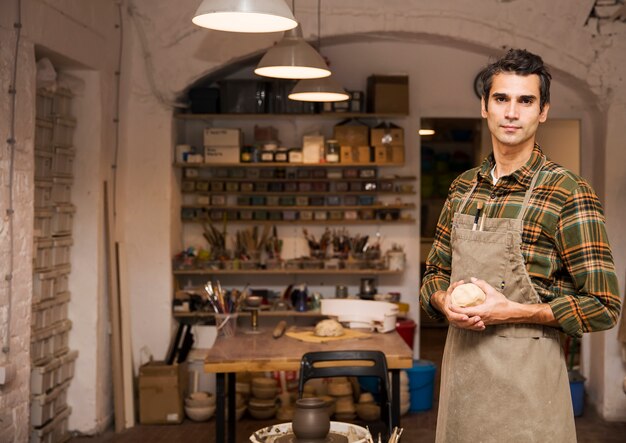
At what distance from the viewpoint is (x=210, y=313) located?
7.41 meters

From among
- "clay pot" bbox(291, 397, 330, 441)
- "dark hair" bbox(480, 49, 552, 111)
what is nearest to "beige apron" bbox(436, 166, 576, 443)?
"dark hair" bbox(480, 49, 552, 111)

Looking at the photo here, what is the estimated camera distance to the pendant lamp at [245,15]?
369 cm

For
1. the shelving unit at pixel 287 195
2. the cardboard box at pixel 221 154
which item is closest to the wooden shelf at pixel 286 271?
the shelving unit at pixel 287 195

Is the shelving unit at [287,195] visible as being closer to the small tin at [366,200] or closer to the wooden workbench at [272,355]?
the small tin at [366,200]

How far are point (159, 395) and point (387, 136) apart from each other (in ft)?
9.72

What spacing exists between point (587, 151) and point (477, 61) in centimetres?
130

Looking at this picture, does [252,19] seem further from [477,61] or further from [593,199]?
[477,61]

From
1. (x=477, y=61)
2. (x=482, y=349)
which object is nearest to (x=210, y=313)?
(x=477, y=61)

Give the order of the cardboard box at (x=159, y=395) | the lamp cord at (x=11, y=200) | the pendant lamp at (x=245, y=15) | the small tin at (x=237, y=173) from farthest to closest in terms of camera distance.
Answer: the small tin at (x=237, y=173)
the cardboard box at (x=159, y=395)
the lamp cord at (x=11, y=200)
the pendant lamp at (x=245, y=15)

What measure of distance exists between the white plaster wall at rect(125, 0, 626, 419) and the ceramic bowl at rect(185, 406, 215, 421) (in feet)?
2.24

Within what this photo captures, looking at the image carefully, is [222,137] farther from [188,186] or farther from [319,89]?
[319,89]

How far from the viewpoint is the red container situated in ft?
24.7

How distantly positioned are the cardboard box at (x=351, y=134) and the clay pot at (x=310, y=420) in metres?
4.45

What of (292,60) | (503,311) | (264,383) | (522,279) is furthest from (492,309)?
(264,383)
